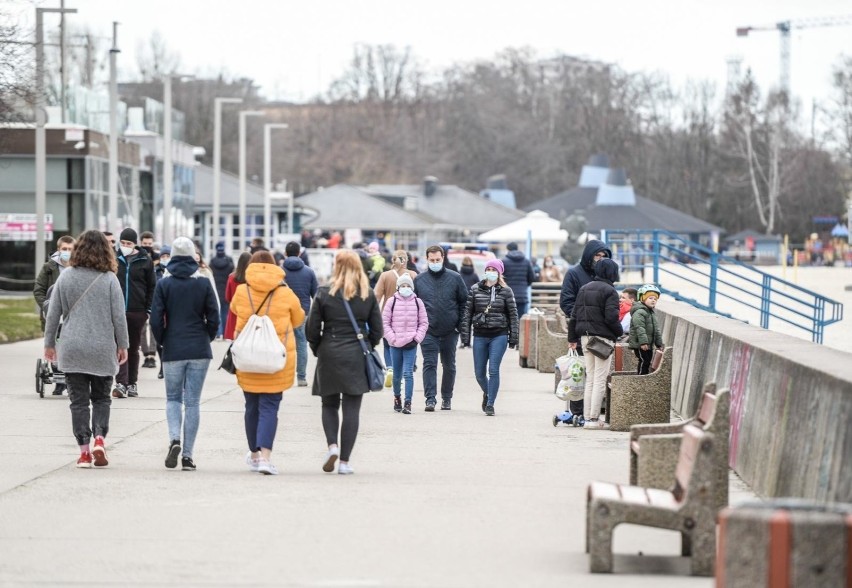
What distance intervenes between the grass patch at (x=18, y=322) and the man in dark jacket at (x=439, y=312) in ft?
39.5

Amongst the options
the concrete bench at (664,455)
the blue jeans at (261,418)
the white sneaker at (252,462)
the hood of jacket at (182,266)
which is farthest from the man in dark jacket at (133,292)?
the concrete bench at (664,455)

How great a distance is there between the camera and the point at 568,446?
13938 mm

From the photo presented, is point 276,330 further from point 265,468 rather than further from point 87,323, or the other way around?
point 87,323

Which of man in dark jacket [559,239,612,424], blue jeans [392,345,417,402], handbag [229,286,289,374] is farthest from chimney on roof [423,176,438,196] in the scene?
handbag [229,286,289,374]

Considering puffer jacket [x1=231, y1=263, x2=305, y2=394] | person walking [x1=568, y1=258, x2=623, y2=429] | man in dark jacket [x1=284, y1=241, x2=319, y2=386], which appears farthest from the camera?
man in dark jacket [x1=284, y1=241, x2=319, y2=386]

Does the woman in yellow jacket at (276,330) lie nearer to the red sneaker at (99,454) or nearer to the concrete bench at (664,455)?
the red sneaker at (99,454)

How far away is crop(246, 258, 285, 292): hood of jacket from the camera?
11570mm

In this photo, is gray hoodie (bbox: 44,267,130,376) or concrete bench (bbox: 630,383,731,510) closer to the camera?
concrete bench (bbox: 630,383,731,510)

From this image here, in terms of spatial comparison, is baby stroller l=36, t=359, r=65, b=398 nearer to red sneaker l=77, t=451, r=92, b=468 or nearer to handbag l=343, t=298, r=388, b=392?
red sneaker l=77, t=451, r=92, b=468

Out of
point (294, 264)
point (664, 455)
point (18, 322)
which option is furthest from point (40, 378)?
point (18, 322)

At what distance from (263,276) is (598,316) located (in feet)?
14.6

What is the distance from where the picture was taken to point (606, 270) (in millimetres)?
14898

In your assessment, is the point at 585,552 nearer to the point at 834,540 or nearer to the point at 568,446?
the point at 834,540

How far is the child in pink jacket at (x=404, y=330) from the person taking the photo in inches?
656
